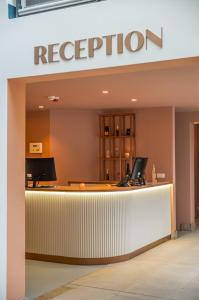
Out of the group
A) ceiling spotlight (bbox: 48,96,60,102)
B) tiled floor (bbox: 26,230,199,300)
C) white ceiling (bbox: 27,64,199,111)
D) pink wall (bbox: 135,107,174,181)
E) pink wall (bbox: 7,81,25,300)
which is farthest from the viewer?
pink wall (bbox: 135,107,174,181)

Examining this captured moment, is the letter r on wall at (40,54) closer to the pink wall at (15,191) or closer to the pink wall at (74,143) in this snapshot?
the pink wall at (15,191)

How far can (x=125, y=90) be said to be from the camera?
7.09 m

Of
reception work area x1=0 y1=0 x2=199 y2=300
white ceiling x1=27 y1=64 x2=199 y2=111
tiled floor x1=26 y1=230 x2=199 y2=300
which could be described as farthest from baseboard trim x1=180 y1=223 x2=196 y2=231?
white ceiling x1=27 y1=64 x2=199 y2=111

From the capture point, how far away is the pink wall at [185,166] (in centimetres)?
997

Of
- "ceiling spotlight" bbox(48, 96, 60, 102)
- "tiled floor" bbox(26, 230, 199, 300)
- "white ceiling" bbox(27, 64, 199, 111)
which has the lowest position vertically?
"tiled floor" bbox(26, 230, 199, 300)

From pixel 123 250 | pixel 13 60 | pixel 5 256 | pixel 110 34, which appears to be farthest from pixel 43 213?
pixel 110 34

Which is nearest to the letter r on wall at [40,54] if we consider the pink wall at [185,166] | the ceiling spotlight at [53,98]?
the ceiling spotlight at [53,98]

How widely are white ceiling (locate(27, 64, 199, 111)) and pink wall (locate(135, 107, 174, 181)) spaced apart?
1.03ft

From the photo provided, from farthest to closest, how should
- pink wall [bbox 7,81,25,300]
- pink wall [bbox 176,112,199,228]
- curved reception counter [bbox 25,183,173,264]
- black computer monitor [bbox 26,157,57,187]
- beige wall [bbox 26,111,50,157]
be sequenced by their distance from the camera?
pink wall [bbox 176,112,199,228]
beige wall [bbox 26,111,50,157]
black computer monitor [bbox 26,157,57,187]
curved reception counter [bbox 25,183,173,264]
pink wall [bbox 7,81,25,300]

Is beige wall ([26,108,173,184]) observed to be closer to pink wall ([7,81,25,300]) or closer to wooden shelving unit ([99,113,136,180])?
wooden shelving unit ([99,113,136,180])

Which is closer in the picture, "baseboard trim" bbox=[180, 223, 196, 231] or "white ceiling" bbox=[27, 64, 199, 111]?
"white ceiling" bbox=[27, 64, 199, 111]

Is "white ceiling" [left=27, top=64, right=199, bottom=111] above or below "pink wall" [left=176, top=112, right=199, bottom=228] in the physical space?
above

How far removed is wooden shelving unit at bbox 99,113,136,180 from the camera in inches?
380

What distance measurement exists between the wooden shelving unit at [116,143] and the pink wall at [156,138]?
7.2 inches
